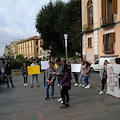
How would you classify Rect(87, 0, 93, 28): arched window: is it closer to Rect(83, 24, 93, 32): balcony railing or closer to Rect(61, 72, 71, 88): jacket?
Rect(83, 24, 93, 32): balcony railing

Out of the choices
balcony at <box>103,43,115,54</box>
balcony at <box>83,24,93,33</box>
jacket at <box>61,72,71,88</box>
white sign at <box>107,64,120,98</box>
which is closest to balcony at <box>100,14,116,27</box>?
balcony at <box>103,43,115,54</box>

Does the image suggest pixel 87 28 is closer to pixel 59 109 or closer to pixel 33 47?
pixel 59 109

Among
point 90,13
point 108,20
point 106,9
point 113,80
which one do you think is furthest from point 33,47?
point 113,80

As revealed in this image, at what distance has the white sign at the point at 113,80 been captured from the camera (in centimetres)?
720

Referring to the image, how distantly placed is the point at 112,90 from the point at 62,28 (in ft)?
77.2

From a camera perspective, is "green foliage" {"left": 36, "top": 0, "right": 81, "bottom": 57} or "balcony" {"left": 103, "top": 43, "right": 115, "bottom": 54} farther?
"green foliage" {"left": 36, "top": 0, "right": 81, "bottom": 57}

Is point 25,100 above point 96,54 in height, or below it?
below

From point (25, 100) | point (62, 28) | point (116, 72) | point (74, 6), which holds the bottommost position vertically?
point (25, 100)

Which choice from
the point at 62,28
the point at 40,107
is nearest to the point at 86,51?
the point at 62,28

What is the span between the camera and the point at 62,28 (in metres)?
30.0

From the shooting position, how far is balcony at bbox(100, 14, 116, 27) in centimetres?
2075

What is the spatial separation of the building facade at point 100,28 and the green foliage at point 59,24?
6.79ft

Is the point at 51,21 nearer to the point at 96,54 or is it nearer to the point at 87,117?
the point at 96,54

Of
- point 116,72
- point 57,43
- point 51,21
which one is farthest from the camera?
point 57,43
